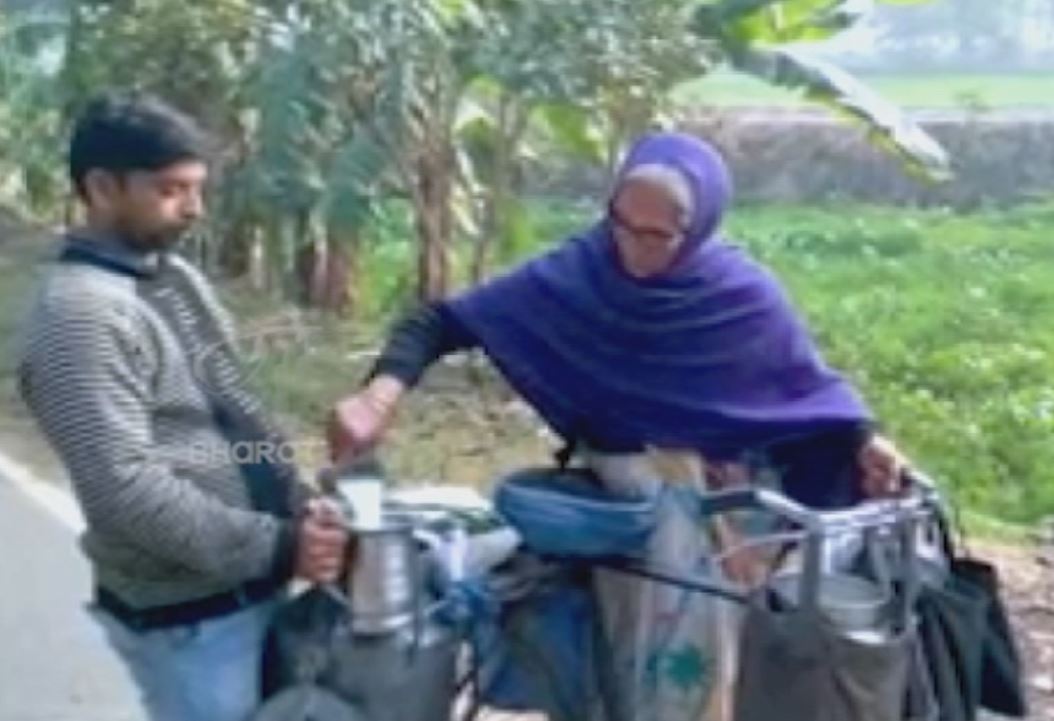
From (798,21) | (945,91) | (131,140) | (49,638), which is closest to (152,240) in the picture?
(131,140)

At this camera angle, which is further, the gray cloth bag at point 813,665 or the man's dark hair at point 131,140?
the man's dark hair at point 131,140

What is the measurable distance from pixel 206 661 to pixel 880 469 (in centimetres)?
112

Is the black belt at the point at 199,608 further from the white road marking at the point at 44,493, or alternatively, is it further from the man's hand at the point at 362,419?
the white road marking at the point at 44,493

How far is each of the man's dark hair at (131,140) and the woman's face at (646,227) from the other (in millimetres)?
683

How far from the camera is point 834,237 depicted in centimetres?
2069

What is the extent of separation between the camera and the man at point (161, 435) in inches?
155

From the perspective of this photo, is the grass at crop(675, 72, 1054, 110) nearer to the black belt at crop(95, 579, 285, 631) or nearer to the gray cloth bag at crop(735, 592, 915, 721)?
the black belt at crop(95, 579, 285, 631)

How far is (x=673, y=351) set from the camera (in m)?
4.43

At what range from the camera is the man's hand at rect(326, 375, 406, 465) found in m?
A: 4.27

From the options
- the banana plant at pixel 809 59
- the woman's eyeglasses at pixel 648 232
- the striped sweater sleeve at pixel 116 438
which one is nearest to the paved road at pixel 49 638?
the striped sweater sleeve at pixel 116 438

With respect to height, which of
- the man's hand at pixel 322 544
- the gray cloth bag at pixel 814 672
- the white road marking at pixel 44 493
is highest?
the man's hand at pixel 322 544

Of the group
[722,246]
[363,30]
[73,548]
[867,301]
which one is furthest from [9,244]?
[722,246]

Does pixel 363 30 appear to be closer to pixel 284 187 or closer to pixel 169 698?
pixel 284 187

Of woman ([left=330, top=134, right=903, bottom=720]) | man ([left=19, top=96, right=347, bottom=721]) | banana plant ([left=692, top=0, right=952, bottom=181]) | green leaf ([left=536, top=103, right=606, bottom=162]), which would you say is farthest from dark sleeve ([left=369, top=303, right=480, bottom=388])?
banana plant ([left=692, top=0, right=952, bottom=181])
